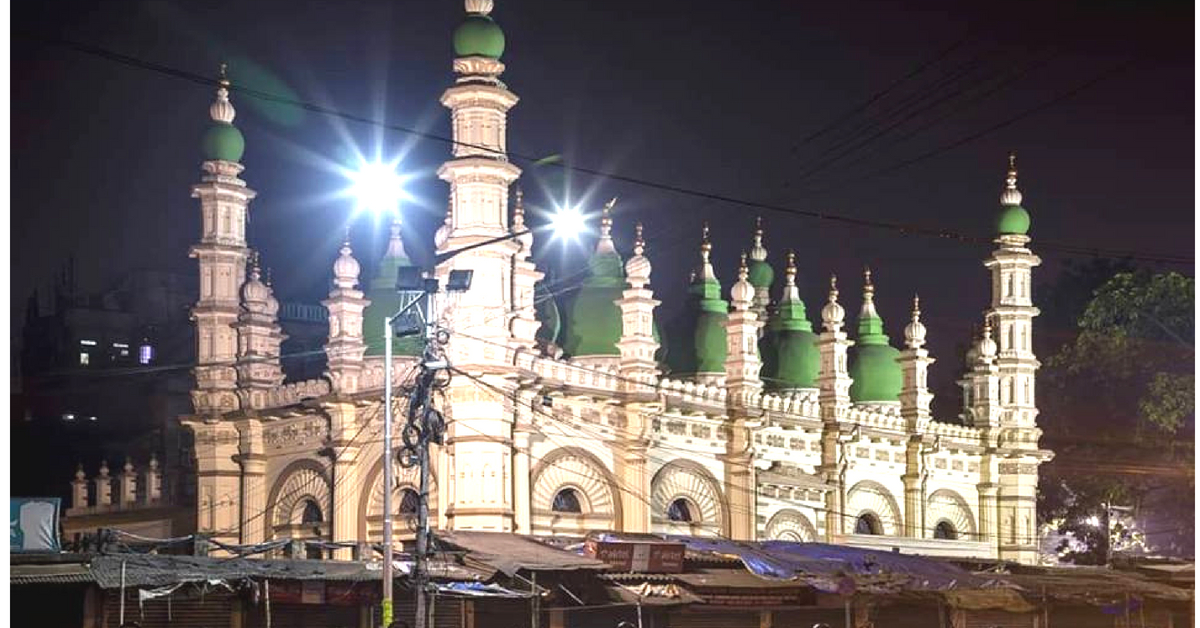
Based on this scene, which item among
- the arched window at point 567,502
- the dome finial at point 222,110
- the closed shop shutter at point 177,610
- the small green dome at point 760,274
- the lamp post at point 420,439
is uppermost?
the dome finial at point 222,110

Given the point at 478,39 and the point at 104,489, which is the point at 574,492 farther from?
the point at 104,489

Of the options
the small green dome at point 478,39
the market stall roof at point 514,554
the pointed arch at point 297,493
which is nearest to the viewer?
the market stall roof at point 514,554

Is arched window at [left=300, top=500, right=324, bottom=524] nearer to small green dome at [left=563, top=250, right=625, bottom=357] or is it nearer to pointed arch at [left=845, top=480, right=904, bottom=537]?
small green dome at [left=563, top=250, right=625, bottom=357]

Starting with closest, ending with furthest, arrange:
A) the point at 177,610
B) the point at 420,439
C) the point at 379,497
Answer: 1. the point at 177,610
2. the point at 420,439
3. the point at 379,497

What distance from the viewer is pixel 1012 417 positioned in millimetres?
45812

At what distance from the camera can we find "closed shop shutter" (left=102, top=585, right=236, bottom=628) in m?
22.3

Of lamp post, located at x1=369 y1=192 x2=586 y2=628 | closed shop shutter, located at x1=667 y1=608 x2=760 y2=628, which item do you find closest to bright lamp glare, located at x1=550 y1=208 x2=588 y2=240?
closed shop shutter, located at x1=667 y1=608 x2=760 y2=628

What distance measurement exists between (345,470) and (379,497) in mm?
756

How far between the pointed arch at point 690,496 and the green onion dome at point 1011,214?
36.9ft

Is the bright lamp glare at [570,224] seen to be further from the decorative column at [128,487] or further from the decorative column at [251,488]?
the decorative column at [128,487]

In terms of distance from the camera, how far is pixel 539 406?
111 ft

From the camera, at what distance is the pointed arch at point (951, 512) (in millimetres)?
44656

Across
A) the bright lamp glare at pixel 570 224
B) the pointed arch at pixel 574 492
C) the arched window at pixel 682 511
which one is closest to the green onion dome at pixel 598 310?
the bright lamp glare at pixel 570 224

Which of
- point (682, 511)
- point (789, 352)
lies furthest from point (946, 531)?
point (682, 511)
